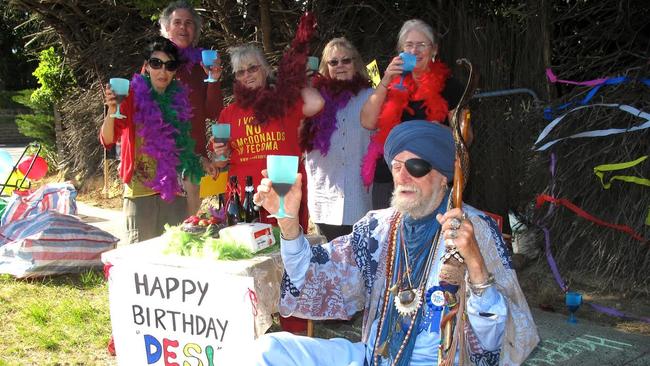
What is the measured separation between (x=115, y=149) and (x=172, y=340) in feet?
4.43

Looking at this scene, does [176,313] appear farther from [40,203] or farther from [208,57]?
[40,203]

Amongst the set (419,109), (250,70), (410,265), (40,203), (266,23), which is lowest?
(40,203)

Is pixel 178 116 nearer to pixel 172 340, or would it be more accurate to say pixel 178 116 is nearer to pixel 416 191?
pixel 172 340

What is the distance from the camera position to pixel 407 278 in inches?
81.0

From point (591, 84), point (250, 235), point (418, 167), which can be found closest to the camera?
point (418, 167)

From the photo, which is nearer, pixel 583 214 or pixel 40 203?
pixel 583 214

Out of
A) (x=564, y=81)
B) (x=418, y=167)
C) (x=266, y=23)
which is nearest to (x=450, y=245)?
(x=418, y=167)

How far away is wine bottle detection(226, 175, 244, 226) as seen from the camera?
10.8 feet

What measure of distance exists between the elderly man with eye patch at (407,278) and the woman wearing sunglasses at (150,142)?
168 cm

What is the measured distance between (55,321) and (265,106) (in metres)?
2.18

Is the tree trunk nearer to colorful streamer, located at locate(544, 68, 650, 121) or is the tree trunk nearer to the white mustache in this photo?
colorful streamer, located at locate(544, 68, 650, 121)

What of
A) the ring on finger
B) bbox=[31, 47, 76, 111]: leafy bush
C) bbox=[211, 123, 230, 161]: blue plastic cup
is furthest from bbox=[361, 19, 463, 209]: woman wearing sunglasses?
bbox=[31, 47, 76, 111]: leafy bush

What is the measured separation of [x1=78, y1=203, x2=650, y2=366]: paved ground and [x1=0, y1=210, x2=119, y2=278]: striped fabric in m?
2.36

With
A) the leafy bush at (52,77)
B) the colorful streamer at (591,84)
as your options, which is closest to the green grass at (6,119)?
the leafy bush at (52,77)
